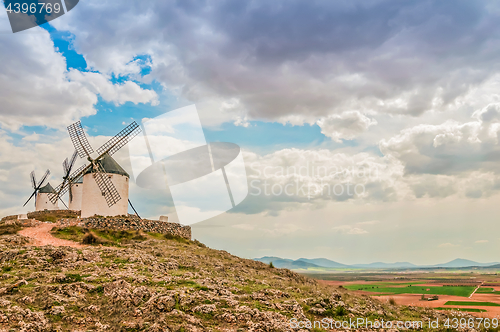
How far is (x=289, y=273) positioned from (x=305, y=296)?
368 inches

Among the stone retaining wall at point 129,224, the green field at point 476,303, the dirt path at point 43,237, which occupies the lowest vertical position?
the green field at point 476,303

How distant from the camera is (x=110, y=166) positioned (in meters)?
43.8

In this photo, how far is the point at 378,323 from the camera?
14.9 meters

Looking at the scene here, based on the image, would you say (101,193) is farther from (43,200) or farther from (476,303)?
(43,200)

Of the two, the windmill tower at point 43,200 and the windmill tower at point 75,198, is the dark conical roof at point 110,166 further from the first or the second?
the windmill tower at point 43,200

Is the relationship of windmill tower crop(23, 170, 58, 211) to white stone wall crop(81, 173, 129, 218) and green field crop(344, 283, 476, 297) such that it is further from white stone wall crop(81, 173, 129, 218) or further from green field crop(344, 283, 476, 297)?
green field crop(344, 283, 476, 297)

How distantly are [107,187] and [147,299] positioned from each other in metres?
30.4

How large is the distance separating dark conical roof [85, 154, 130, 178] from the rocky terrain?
20541mm

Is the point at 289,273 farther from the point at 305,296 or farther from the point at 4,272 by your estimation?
the point at 4,272

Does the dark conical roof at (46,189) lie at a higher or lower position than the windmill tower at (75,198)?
higher

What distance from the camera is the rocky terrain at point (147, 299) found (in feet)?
42.0

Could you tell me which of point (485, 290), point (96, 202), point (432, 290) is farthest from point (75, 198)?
point (485, 290)

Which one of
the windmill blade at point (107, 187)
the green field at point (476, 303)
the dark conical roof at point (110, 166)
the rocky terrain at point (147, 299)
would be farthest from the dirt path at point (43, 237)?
the green field at point (476, 303)

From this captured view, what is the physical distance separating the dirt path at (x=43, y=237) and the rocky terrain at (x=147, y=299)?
6.05 m
